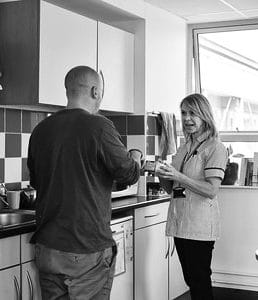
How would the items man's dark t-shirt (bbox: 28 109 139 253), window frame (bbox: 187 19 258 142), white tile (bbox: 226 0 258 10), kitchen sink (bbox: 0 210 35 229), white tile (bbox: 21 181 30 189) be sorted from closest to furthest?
1. man's dark t-shirt (bbox: 28 109 139 253)
2. kitchen sink (bbox: 0 210 35 229)
3. white tile (bbox: 21 181 30 189)
4. white tile (bbox: 226 0 258 10)
5. window frame (bbox: 187 19 258 142)

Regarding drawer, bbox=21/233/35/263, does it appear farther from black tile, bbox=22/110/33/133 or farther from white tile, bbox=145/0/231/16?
white tile, bbox=145/0/231/16

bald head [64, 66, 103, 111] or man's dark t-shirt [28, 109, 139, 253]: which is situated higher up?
bald head [64, 66, 103, 111]

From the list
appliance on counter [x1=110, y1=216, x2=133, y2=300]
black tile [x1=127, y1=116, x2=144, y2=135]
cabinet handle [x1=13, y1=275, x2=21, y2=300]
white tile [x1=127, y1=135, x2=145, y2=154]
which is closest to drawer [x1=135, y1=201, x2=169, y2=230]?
appliance on counter [x1=110, y1=216, x2=133, y2=300]

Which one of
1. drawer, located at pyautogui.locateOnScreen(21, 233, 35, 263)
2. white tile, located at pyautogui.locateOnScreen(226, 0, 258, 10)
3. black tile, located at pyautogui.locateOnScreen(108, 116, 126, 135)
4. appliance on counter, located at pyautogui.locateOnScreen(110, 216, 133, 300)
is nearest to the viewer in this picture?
drawer, located at pyautogui.locateOnScreen(21, 233, 35, 263)

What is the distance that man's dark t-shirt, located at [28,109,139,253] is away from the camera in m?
2.53

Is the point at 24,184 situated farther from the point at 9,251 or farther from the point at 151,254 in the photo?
the point at 9,251

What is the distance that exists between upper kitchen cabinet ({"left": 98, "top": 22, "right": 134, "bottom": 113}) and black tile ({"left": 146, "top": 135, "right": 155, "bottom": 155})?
0.28m

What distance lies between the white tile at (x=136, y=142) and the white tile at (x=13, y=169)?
1098 millimetres

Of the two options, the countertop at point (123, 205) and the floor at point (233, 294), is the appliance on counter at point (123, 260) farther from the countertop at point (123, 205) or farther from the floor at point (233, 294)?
the floor at point (233, 294)

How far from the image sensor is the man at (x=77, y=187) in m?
2.53

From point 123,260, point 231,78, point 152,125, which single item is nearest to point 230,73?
point 231,78

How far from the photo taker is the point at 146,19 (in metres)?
4.50

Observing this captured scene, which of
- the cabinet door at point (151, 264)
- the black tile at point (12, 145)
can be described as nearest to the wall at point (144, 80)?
the black tile at point (12, 145)

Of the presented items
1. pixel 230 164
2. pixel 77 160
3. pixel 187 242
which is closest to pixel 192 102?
pixel 187 242
